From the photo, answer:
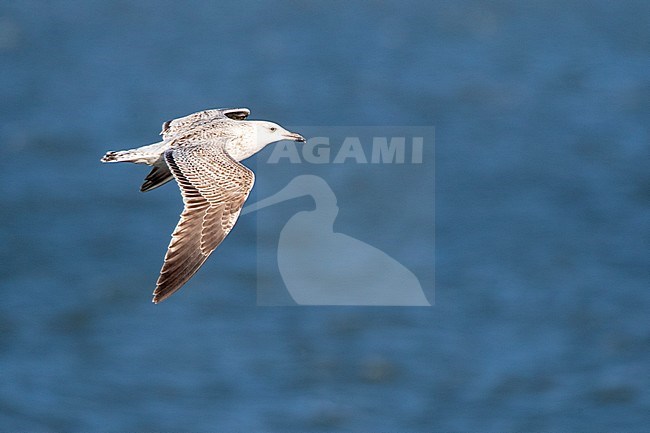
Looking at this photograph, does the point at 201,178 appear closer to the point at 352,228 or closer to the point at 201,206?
the point at 201,206

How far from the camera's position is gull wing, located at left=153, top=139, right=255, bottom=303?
15164 millimetres

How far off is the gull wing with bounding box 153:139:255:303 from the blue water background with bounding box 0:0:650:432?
3622cm

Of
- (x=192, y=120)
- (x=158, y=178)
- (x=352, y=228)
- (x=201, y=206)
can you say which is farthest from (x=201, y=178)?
(x=352, y=228)

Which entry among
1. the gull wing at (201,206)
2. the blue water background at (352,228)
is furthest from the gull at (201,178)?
the blue water background at (352,228)

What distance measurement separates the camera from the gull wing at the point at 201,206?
1516 cm

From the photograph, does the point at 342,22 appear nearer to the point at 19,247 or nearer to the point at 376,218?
the point at 376,218

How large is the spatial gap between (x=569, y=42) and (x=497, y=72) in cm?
409

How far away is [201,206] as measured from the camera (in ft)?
51.4

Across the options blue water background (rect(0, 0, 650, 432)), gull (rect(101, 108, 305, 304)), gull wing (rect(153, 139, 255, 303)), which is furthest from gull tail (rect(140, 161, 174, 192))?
blue water background (rect(0, 0, 650, 432))

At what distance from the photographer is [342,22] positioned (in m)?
68.4

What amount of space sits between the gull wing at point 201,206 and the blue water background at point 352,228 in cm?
3622

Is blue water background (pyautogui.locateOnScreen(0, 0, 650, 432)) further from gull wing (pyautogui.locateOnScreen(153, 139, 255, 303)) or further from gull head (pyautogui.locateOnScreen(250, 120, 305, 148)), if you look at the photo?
gull wing (pyautogui.locateOnScreen(153, 139, 255, 303))

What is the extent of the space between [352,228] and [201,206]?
4499 cm

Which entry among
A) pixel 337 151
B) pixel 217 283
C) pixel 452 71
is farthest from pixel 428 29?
pixel 217 283
